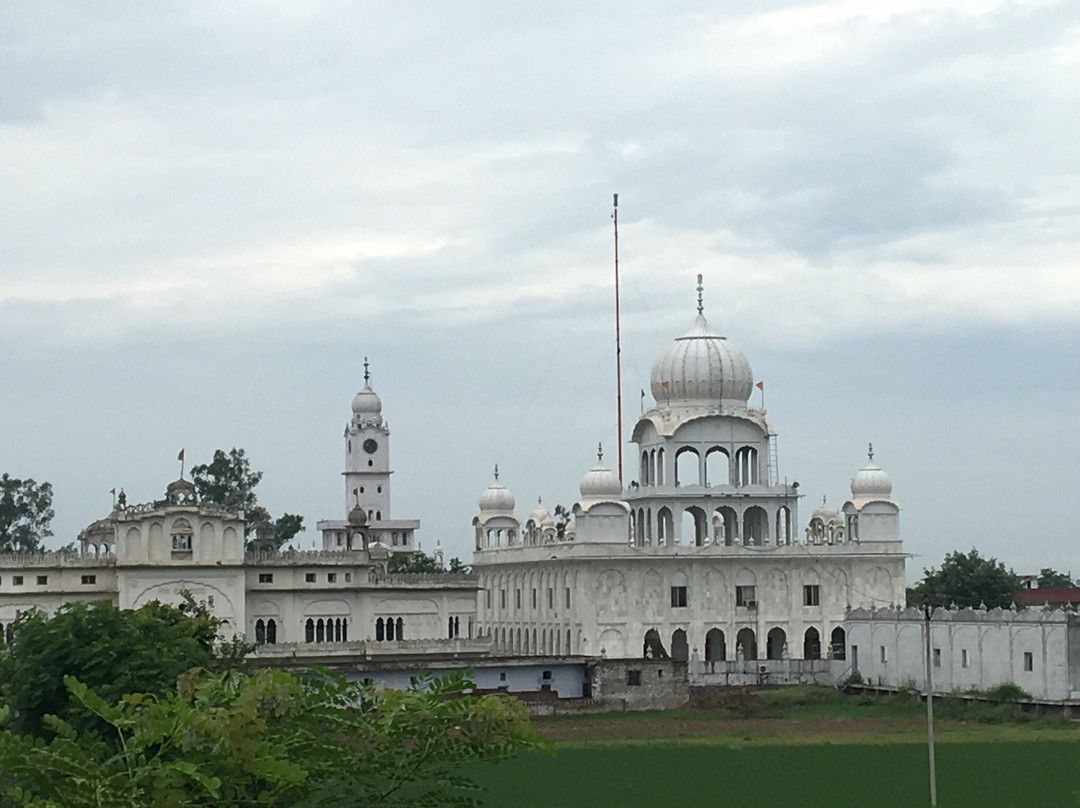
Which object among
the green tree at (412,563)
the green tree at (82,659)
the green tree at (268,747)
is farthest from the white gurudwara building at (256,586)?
the green tree at (268,747)

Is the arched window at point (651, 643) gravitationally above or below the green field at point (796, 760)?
above


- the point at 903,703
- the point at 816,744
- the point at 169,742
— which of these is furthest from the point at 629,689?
the point at 169,742

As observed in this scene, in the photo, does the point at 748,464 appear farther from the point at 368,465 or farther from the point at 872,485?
the point at 368,465

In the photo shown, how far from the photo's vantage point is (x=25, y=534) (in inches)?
4537

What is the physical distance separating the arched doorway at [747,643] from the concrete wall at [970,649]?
6390 mm

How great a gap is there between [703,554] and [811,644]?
21.6ft

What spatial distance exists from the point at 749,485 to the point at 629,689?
1851cm

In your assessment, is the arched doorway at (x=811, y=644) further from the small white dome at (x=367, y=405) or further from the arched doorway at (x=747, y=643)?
the small white dome at (x=367, y=405)

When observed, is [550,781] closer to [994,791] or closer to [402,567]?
[994,791]

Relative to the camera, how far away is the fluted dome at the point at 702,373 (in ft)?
284

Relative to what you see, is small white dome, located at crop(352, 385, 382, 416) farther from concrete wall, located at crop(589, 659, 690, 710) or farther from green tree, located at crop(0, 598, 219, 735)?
green tree, located at crop(0, 598, 219, 735)

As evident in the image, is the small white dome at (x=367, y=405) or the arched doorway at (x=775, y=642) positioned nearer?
the arched doorway at (x=775, y=642)

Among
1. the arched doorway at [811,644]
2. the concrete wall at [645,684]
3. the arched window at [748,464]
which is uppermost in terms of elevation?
the arched window at [748,464]

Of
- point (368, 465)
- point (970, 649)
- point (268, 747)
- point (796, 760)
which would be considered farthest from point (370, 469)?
point (268, 747)
